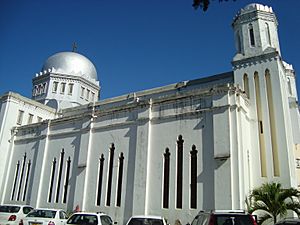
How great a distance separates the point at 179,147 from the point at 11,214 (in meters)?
11.7

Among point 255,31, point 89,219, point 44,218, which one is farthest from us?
point 255,31

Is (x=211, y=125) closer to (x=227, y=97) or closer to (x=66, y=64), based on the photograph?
(x=227, y=97)

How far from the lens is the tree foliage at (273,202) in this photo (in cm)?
1683

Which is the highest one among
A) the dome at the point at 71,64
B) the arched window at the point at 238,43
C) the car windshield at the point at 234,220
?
the dome at the point at 71,64

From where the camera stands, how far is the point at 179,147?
68.6ft

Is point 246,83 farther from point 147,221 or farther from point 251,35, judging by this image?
point 147,221

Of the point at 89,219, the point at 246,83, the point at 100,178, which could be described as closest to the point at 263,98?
the point at 246,83

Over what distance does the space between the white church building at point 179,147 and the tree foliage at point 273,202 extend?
0.82m

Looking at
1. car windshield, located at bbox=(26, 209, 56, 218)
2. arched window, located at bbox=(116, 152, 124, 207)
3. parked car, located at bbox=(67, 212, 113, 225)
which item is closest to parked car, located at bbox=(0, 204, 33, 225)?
car windshield, located at bbox=(26, 209, 56, 218)

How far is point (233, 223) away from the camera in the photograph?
30.2 feet

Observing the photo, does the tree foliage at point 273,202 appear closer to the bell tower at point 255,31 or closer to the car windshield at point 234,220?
the car windshield at point 234,220

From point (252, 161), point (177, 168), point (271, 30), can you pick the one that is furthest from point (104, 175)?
point (271, 30)

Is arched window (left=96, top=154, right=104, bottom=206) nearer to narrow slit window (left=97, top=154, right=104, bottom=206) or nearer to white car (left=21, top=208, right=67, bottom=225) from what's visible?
narrow slit window (left=97, top=154, right=104, bottom=206)

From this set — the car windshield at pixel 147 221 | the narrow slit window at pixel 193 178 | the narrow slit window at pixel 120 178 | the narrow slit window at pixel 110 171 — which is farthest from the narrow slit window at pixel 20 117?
the car windshield at pixel 147 221
